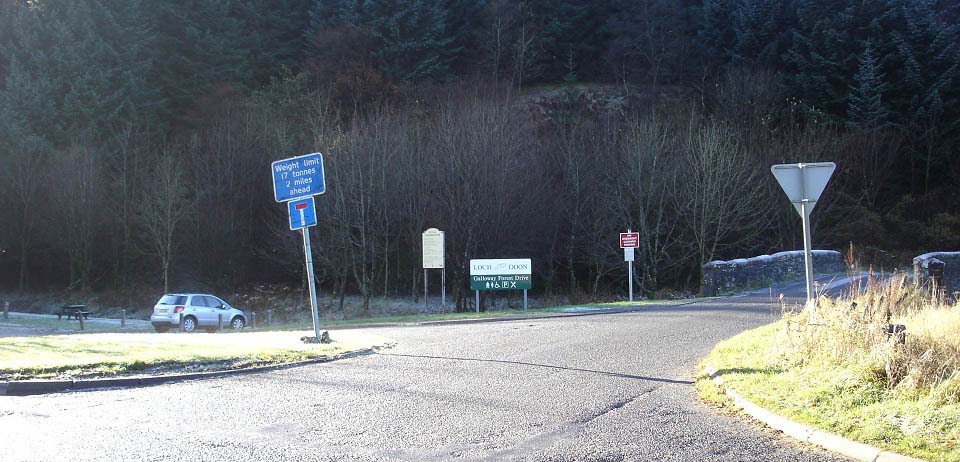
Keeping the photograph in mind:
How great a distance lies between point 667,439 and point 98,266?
2027 inches

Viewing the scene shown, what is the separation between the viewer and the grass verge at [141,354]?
11422 mm

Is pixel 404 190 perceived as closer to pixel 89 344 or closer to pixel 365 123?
pixel 365 123

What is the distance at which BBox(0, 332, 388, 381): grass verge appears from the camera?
1142 cm

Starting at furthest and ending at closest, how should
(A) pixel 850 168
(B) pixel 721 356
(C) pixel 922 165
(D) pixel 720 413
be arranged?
(C) pixel 922 165
(A) pixel 850 168
(B) pixel 721 356
(D) pixel 720 413

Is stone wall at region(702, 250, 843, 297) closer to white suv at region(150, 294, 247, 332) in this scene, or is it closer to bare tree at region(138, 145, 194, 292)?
A: white suv at region(150, 294, 247, 332)

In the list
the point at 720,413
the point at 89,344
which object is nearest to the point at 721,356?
the point at 720,413

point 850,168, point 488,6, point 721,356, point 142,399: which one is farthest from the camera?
point 488,6

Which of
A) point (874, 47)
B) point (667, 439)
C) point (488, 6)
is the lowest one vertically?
point (667, 439)

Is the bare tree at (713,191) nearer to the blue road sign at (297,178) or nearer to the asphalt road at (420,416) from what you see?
the asphalt road at (420,416)

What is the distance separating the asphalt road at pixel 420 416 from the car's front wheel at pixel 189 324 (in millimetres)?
18601

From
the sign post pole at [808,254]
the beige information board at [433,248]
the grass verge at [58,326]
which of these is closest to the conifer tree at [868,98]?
the beige information board at [433,248]

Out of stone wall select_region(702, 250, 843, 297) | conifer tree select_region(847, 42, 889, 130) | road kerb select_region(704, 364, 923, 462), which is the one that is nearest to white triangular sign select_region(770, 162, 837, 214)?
road kerb select_region(704, 364, 923, 462)

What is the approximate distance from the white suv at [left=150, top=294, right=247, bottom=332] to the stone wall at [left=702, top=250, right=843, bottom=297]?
18.1 metres

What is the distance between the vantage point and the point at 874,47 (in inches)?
2085
